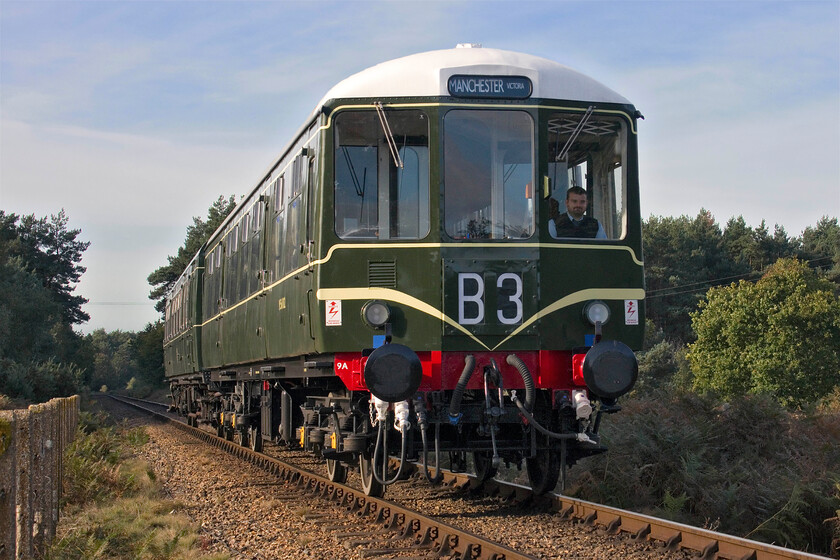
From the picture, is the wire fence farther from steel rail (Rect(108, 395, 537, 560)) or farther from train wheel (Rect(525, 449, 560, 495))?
train wheel (Rect(525, 449, 560, 495))

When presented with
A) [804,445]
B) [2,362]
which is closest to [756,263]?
[2,362]

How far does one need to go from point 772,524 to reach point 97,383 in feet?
451

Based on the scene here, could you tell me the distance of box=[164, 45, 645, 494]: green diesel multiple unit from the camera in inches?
299

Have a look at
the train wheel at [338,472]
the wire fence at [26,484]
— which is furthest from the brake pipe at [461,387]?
the wire fence at [26,484]

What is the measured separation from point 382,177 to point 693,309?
53.0 metres

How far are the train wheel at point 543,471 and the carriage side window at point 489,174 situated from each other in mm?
2036

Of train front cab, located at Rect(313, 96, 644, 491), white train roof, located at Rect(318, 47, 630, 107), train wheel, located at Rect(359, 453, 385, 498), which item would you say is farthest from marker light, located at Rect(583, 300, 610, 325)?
train wheel, located at Rect(359, 453, 385, 498)

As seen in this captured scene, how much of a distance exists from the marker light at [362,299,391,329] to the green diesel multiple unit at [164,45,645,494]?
0.01m

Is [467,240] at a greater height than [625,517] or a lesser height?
greater

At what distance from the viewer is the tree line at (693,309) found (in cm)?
3972

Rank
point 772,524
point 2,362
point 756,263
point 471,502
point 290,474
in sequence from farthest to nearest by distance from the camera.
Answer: point 756,263
point 2,362
point 290,474
point 471,502
point 772,524

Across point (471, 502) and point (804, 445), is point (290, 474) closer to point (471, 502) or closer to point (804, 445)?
point (471, 502)

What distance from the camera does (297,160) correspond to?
9094 mm

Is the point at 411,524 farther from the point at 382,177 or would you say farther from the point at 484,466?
the point at 382,177
